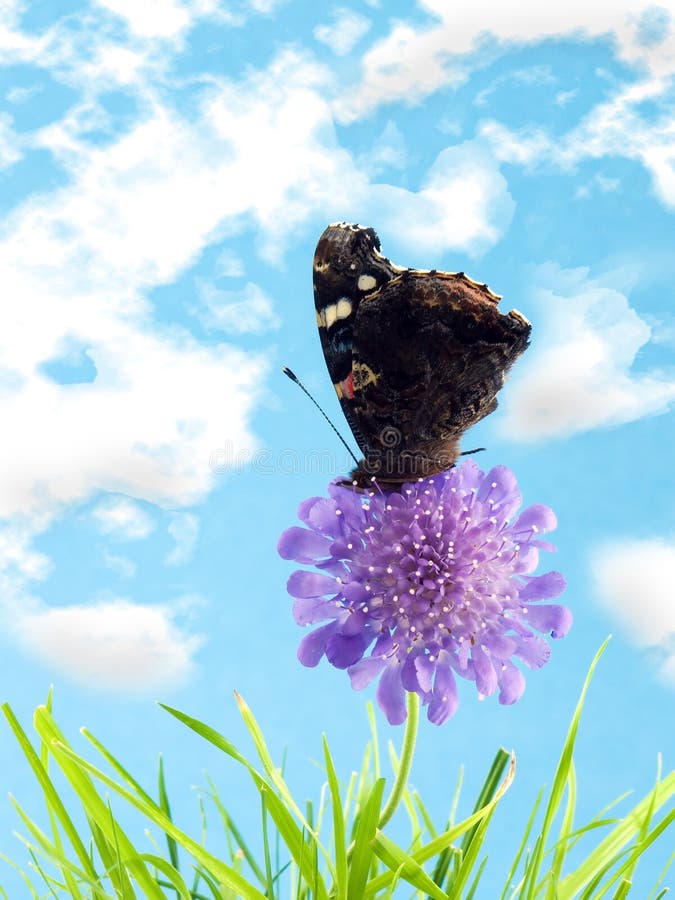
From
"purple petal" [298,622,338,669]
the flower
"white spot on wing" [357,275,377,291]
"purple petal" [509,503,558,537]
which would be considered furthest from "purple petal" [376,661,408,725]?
"white spot on wing" [357,275,377,291]

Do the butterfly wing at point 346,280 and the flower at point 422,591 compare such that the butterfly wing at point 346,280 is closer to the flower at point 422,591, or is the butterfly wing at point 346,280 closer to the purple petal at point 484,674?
the flower at point 422,591

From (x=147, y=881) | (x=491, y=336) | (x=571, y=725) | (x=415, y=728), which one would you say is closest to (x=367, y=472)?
(x=491, y=336)

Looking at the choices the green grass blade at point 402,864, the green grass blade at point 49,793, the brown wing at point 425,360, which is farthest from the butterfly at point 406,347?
the green grass blade at point 49,793

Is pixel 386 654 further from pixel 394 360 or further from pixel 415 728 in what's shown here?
pixel 394 360

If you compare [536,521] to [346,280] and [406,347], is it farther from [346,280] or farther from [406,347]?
[346,280]

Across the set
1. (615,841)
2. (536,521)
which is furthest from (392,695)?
(615,841)
